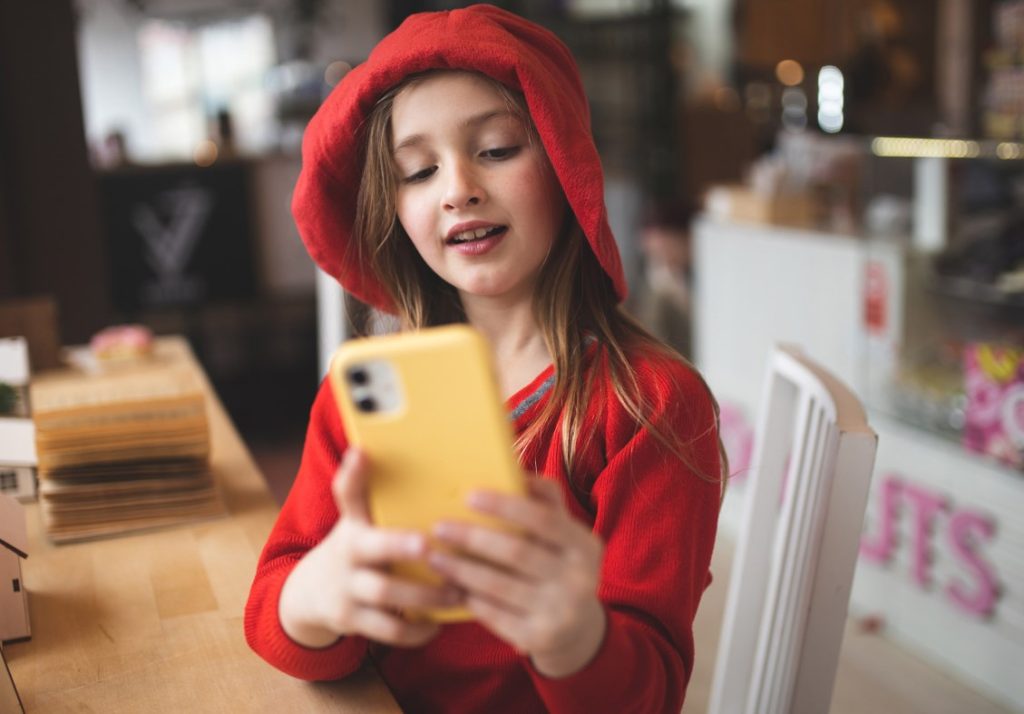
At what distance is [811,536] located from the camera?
3.32 feet

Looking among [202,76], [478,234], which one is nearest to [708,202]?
[478,234]

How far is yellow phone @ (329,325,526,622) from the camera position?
23.8 inches

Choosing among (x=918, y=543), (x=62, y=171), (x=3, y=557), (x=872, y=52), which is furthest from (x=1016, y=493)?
(x=872, y=52)

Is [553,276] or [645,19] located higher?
[645,19]

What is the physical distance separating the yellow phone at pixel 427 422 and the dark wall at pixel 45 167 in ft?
8.68

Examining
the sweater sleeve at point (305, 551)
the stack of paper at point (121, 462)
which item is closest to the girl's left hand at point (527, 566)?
the sweater sleeve at point (305, 551)

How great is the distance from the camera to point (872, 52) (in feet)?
15.4

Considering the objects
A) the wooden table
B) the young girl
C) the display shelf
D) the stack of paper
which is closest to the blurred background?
the display shelf

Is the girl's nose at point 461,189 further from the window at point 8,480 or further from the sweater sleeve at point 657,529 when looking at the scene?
the window at point 8,480

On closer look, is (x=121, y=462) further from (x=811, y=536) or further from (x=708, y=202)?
(x=708, y=202)

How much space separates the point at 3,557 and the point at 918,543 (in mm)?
2014

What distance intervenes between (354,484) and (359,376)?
0.06m

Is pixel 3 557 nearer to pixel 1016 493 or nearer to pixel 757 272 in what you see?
pixel 1016 493

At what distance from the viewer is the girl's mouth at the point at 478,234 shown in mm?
975
